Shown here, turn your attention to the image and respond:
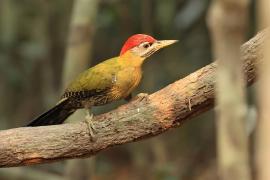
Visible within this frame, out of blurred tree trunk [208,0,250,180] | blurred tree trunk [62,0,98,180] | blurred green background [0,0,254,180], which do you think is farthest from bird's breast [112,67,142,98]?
blurred tree trunk [208,0,250,180]

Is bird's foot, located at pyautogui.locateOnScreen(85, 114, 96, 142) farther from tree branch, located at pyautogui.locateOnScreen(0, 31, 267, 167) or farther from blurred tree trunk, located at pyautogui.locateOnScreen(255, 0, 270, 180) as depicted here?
blurred tree trunk, located at pyautogui.locateOnScreen(255, 0, 270, 180)

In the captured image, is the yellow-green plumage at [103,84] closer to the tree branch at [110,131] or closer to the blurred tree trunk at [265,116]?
the tree branch at [110,131]

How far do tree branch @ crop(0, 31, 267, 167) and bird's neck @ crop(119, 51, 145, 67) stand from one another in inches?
12.1

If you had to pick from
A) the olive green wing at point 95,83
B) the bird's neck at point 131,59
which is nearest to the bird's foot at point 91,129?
the olive green wing at point 95,83

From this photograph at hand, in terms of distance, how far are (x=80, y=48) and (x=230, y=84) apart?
2330 millimetres

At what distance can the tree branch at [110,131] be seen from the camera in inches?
99.6

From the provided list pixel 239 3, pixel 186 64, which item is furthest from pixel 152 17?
pixel 239 3

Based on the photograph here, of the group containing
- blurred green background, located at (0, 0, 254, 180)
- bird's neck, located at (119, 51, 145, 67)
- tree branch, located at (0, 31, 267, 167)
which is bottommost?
tree branch, located at (0, 31, 267, 167)

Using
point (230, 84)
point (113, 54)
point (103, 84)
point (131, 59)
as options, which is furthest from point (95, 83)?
point (113, 54)

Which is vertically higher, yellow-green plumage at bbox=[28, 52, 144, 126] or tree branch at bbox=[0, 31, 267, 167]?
yellow-green plumage at bbox=[28, 52, 144, 126]

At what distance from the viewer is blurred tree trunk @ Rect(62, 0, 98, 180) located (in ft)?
10.9

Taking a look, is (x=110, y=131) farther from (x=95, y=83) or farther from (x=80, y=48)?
(x=80, y=48)

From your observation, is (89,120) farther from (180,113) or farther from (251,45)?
(251,45)

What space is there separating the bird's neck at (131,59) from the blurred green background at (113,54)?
1458mm
